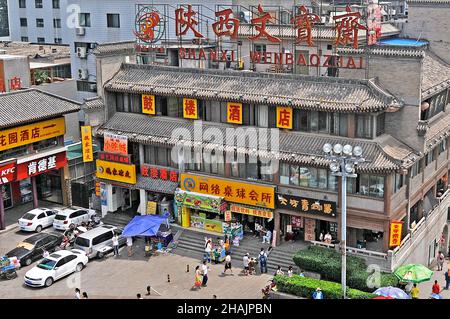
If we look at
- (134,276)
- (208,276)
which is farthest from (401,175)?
(134,276)

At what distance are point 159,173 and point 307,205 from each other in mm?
12077

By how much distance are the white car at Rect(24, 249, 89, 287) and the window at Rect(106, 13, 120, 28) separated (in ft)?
110

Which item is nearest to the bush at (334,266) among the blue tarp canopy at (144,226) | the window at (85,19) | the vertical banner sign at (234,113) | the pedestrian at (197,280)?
the pedestrian at (197,280)

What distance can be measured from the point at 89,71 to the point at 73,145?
1501 cm

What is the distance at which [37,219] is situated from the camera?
44.9 meters

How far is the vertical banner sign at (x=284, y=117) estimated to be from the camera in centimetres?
4034

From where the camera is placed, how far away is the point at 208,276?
124 ft

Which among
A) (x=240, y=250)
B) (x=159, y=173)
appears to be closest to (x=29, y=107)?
(x=159, y=173)

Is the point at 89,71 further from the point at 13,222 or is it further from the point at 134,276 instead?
the point at 134,276

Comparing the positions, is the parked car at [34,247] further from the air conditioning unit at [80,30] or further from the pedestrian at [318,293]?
the air conditioning unit at [80,30]

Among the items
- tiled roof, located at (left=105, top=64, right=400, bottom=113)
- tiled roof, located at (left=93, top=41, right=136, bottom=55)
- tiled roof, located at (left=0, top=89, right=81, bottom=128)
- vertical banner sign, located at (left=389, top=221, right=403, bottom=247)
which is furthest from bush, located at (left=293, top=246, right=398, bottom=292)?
tiled roof, located at (left=93, top=41, right=136, bottom=55)

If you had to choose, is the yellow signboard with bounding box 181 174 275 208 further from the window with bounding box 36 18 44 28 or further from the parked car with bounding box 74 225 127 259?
the window with bounding box 36 18 44 28

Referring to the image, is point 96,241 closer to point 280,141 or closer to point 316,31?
point 280,141

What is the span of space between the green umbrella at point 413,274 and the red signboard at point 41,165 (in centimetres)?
2778
